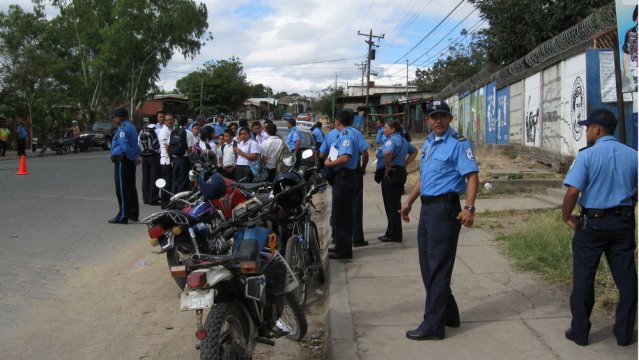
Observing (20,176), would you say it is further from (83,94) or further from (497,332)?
(83,94)

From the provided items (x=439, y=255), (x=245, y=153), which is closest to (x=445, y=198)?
(x=439, y=255)

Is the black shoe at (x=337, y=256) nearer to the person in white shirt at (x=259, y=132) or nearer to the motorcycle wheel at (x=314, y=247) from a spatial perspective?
the motorcycle wheel at (x=314, y=247)

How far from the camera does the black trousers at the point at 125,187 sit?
31.3 ft

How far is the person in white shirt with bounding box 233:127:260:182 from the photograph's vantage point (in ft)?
33.3

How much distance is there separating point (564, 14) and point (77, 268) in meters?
21.9

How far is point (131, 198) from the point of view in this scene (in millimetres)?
9734

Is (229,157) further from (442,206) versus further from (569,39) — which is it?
(569,39)

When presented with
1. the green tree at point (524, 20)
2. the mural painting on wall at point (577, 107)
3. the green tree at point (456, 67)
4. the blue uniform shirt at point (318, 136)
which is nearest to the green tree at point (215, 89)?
the green tree at point (456, 67)

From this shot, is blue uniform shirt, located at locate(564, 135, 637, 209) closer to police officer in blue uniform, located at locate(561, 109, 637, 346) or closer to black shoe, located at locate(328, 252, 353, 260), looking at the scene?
police officer in blue uniform, located at locate(561, 109, 637, 346)

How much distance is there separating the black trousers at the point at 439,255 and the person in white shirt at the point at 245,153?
6.01 metres

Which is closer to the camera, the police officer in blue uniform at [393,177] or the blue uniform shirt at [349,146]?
the blue uniform shirt at [349,146]

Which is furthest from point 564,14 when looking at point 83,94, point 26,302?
point 83,94

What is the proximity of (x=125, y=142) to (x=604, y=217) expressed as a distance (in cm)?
756

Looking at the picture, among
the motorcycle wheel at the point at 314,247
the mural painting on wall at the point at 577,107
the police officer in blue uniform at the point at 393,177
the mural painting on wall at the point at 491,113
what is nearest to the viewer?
the motorcycle wheel at the point at 314,247
